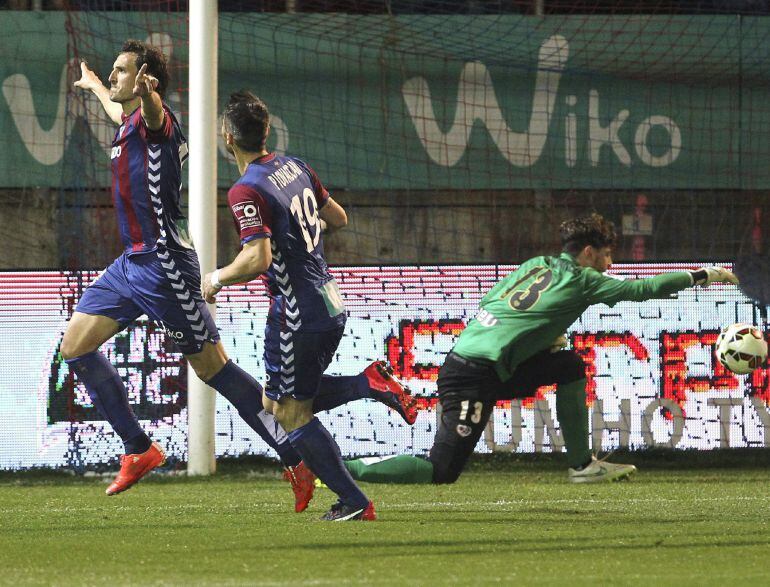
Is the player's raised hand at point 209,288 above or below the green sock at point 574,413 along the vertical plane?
above

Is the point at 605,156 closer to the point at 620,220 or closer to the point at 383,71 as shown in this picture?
the point at 620,220

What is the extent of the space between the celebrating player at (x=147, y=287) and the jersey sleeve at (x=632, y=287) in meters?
1.67

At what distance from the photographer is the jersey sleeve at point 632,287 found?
5.88 meters

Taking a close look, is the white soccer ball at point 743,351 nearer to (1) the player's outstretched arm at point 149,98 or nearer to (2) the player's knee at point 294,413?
(2) the player's knee at point 294,413

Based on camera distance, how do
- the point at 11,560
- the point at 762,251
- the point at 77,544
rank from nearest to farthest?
the point at 11,560
the point at 77,544
the point at 762,251

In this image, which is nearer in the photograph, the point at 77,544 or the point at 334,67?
the point at 77,544

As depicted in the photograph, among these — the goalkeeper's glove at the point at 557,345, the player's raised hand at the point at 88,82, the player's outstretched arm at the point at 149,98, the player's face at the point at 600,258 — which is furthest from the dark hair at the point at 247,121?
the goalkeeper's glove at the point at 557,345

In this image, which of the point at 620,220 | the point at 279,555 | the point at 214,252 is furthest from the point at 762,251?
the point at 279,555

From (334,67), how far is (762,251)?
349cm

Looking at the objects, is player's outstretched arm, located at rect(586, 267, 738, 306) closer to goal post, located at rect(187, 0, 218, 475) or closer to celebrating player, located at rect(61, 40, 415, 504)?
celebrating player, located at rect(61, 40, 415, 504)

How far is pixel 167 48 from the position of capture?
378 inches

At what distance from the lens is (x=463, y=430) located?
→ 635 cm

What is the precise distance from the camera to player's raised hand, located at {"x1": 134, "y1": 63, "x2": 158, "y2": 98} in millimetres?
5203

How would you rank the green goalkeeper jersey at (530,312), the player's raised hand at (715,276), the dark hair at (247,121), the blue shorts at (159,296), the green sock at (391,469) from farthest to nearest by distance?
the green goalkeeper jersey at (530,312)
the green sock at (391,469)
the player's raised hand at (715,276)
the blue shorts at (159,296)
the dark hair at (247,121)
